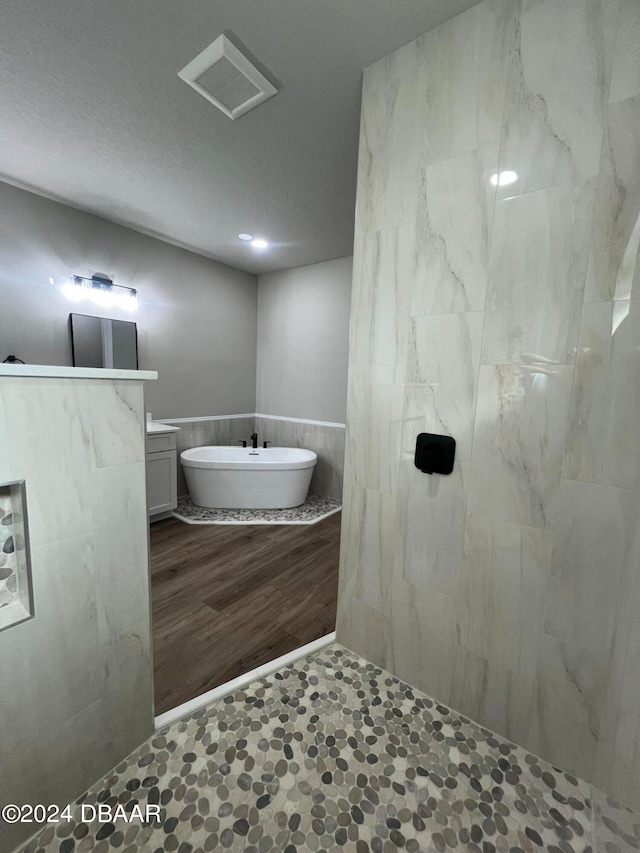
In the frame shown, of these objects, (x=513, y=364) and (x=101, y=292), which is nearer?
(x=513, y=364)

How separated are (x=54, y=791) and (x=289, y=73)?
107 inches

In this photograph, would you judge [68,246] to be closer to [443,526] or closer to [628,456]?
[443,526]

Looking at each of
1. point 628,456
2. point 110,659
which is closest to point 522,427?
point 628,456

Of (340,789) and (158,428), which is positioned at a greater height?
(158,428)

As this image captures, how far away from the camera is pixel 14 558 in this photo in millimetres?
921

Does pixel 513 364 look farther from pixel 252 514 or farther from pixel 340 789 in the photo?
pixel 252 514

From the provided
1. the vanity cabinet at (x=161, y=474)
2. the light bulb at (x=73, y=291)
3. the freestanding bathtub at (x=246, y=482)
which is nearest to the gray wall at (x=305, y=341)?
the freestanding bathtub at (x=246, y=482)

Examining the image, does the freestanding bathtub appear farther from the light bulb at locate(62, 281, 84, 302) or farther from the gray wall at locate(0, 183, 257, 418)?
the light bulb at locate(62, 281, 84, 302)

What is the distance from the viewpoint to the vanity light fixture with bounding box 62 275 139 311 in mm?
2883

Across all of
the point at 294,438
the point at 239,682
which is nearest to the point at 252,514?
the point at 294,438

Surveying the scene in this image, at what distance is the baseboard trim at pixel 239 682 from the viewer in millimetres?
1318

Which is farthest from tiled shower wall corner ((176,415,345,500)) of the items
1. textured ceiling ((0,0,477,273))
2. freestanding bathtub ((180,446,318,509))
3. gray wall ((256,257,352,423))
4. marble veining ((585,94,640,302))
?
marble veining ((585,94,640,302))

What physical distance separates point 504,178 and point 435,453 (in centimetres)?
96

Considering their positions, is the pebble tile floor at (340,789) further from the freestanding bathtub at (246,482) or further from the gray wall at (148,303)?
the gray wall at (148,303)
